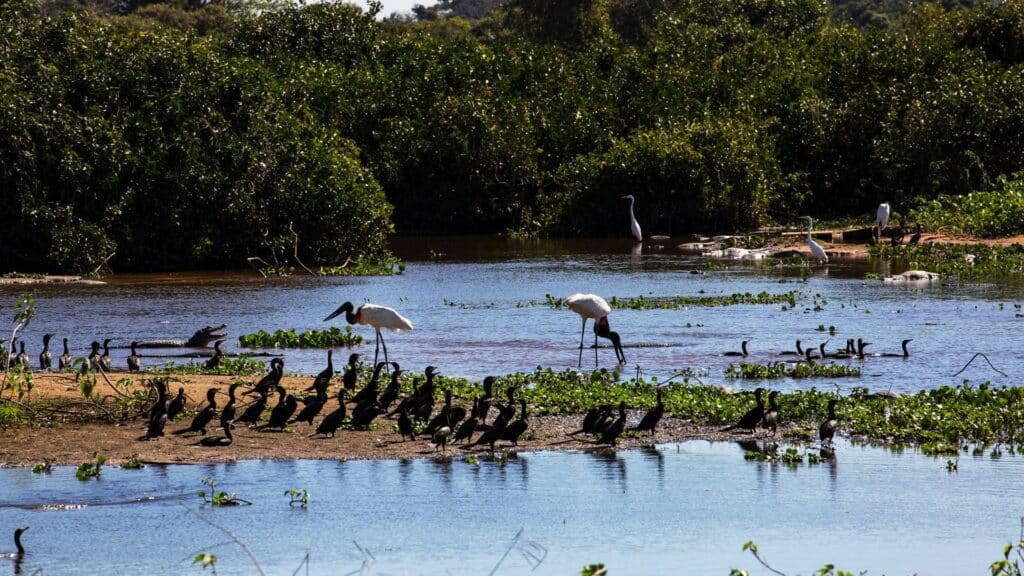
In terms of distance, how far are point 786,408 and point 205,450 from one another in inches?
217

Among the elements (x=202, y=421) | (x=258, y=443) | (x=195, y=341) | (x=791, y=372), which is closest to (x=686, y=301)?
(x=791, y=372)

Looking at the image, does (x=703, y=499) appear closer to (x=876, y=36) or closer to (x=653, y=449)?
(x=653, y=449)

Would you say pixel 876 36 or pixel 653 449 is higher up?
pixel 876 36

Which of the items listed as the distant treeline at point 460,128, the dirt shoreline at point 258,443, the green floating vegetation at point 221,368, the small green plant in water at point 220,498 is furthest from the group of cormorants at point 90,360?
the distant treeline at point 460,128

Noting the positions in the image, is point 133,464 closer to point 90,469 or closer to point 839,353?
point 90,469

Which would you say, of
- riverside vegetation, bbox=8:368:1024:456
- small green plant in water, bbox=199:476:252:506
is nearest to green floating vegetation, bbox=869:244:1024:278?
riverside vegetation, bbox=8:368:1024:456

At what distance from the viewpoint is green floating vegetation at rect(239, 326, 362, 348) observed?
18859 mm

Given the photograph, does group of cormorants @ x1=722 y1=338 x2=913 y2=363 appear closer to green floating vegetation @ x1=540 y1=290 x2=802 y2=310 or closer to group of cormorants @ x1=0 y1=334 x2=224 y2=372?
green floating vegetation @ x1=540 y1=290 x2=802 y2=310

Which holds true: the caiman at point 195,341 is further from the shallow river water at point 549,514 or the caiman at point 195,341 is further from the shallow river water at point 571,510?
the shallow river water at point 549,514

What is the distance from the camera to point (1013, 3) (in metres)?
43.9

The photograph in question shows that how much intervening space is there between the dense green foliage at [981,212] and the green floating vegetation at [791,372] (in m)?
17.8

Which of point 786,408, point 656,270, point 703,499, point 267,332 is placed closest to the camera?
point 703,499

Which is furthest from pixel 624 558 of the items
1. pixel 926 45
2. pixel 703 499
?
pixel 926 45

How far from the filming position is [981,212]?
107ft
